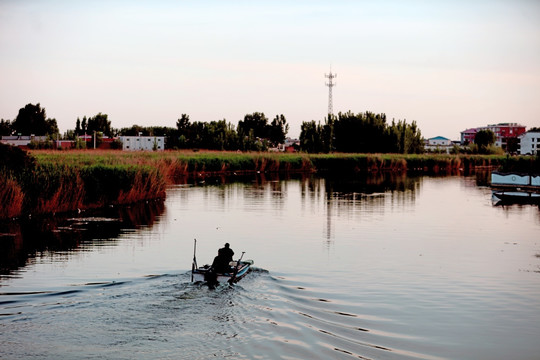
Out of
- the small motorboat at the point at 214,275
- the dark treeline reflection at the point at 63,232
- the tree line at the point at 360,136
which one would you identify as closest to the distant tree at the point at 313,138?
the tree line at the point at 360,136

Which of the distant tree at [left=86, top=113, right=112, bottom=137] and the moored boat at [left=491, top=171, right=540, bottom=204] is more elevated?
the distant tree at [left=86, top=113, right=112, bottom=137]

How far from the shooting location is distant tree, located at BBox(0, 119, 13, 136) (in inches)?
7185

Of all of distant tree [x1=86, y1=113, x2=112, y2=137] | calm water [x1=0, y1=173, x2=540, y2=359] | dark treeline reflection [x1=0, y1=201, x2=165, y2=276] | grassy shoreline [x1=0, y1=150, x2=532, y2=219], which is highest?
distant tree [x1=86, y1=113, x2=112, y2=137]

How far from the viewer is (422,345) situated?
14406 millimetres

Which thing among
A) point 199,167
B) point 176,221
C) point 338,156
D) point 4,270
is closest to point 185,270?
point 4,270

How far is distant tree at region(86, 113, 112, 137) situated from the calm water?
16042cm

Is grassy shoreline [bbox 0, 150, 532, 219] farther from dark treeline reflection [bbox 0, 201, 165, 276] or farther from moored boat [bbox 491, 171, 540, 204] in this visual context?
moored boat [bbox 491, 171, 540, 204]

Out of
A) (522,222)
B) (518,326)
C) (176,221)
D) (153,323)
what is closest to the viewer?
(153,323)

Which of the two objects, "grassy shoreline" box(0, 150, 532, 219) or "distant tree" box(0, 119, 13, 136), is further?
"distant tree" box(0, 119, 13, 136)

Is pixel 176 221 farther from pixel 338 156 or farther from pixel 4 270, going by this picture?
pixel 338 156

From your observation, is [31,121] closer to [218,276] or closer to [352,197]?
[352,197]

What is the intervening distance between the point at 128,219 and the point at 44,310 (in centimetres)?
1943

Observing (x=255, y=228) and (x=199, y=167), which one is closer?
(x=255, y=228)

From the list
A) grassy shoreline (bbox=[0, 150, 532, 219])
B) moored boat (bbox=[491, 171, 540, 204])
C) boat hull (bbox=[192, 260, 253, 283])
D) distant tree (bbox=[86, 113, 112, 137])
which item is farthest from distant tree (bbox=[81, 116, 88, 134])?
boat hull (bbox=[192, 260, 253, 283])
